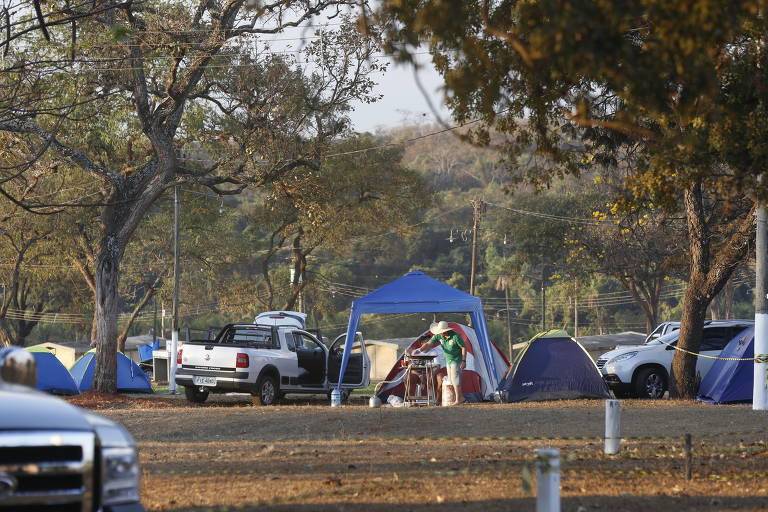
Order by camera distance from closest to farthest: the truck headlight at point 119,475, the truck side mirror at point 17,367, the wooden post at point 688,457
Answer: the truck headlight at point 119,475
the truck side mirror at point 17,367
the wooden post at point 688,457

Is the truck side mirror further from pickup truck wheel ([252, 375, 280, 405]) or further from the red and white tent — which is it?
the red and white tent

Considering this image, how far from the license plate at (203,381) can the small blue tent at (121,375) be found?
25.0 feet

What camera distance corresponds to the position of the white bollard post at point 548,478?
6.33m

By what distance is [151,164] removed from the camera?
23.1 metres

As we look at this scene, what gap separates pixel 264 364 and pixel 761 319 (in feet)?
30.3

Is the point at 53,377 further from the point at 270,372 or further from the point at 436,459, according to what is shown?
the point at 436,459

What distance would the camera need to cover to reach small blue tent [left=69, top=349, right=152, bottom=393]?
26609mm

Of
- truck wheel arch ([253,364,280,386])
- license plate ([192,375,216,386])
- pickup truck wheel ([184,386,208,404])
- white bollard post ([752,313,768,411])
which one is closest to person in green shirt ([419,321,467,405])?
truck wheel arch ([253,364,280,386])

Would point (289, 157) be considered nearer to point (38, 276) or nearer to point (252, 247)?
point (38, 276)

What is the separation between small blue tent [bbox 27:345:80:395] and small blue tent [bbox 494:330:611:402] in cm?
976

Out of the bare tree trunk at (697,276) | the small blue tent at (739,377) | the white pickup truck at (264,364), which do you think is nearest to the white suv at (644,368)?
the bare tree trunk at (697,276)

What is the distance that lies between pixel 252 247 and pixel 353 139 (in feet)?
43.8

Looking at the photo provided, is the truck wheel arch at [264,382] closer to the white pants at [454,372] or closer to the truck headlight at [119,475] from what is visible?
the white pants at [454,372]

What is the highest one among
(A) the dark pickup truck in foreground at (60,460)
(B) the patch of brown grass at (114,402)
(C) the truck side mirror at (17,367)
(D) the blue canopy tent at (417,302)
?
(D) the blue canopy tent at (417,302)
